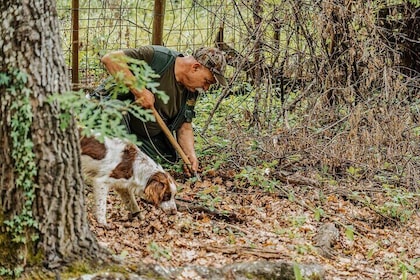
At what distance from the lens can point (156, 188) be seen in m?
4.99

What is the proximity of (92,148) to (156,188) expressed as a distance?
0.64 metres

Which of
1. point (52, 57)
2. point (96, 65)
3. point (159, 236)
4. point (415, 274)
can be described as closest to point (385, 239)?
point (415, 274)

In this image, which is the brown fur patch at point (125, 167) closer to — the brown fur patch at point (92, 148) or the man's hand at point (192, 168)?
the brown fur patch at point (92, 148)

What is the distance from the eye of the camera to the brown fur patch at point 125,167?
16.0 ft

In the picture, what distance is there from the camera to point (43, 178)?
10.3 ft

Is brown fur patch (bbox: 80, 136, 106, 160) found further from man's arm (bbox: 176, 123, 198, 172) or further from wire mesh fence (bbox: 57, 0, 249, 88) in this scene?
wire mesh fence (bbox: 57, 0, 249, 88)

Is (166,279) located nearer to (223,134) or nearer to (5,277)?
(5,277)

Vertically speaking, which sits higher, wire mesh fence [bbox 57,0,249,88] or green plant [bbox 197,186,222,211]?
wire mesh fence [bbox 57,0,249,88]

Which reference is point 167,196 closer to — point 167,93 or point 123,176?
point 123,176

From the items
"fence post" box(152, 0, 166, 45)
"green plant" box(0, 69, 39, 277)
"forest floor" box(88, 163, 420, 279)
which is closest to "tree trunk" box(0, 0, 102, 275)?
"green plant" box(0, 69, 39, 277)

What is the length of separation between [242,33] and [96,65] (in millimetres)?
2176

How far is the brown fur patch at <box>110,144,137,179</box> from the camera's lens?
487 centimetres

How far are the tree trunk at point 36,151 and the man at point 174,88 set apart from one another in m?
2.04

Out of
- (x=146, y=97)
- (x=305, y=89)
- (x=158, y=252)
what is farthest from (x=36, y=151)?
(x=305, y=89)
